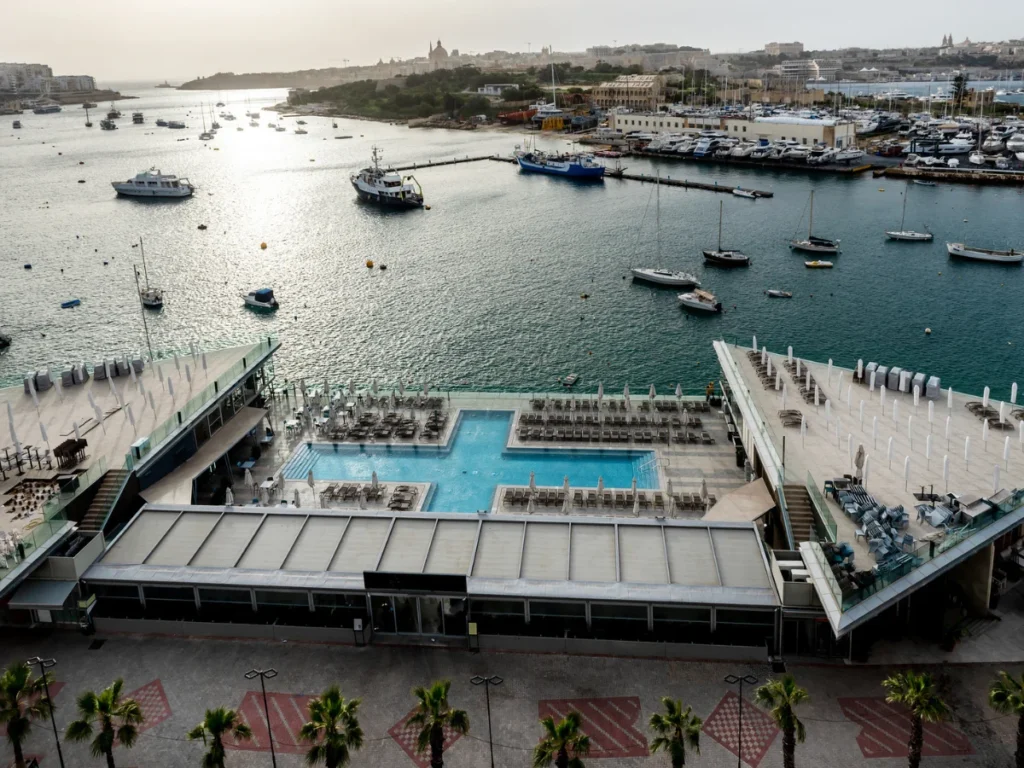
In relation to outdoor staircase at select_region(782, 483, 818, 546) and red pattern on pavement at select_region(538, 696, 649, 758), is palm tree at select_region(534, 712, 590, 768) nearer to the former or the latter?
red pattern on pavement at select_region(538, 696, 649, 758)

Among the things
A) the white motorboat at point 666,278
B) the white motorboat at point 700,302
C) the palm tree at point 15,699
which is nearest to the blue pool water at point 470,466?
the palm tree at point 15,699

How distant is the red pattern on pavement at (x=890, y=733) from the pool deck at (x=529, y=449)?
43.0ft

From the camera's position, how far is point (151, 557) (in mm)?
33156

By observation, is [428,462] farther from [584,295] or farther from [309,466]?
[584,295]

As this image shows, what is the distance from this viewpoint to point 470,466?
4472 cm

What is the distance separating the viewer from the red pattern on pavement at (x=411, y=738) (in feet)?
84.9

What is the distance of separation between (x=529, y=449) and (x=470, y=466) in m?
3.77

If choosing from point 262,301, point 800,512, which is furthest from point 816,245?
point 800,512

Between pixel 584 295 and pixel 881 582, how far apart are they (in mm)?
61414

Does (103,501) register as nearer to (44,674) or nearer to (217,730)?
(44,674)

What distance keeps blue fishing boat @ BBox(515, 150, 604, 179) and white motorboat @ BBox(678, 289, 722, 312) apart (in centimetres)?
8529

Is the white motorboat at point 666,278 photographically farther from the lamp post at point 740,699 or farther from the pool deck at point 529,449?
the lamp post at point 740,699

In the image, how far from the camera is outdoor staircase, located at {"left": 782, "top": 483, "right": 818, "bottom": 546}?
32000 millimetres

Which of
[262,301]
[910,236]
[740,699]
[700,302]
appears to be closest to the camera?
[740,699]
